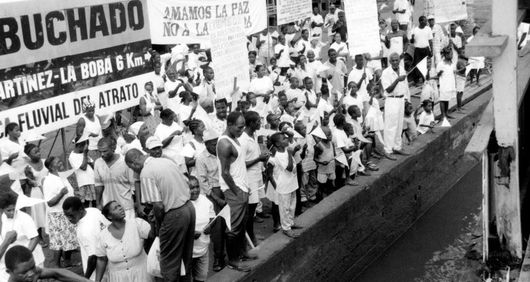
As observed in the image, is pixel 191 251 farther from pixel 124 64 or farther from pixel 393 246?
pixel 393 246

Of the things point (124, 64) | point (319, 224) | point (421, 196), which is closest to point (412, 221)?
point (421, 196)

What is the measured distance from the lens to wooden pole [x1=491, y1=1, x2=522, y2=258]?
560 cm

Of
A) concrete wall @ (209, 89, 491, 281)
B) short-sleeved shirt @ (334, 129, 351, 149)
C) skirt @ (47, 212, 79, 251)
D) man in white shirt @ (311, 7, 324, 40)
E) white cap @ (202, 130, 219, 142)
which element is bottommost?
concrete wall @ (209, 89, 491, 281)

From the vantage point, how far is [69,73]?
727cm

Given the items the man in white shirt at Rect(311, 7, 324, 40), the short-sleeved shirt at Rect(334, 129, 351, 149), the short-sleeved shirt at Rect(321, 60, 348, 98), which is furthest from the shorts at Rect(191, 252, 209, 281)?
the man in white shirt at Rect(311, 7, 324, 40)

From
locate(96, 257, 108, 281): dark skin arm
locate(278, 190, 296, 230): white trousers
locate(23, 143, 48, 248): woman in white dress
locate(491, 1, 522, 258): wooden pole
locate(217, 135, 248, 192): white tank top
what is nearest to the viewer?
locate(491, 1, 522, 258): wooden pole

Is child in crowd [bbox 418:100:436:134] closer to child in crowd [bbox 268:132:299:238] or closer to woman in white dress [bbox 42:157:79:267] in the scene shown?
child in crowd [bbox 268:132:299:238]

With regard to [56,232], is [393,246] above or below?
below

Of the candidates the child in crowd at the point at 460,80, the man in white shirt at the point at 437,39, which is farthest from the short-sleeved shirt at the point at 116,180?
the man in white shirt at the point at 437,39

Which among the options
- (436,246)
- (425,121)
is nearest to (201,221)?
(436,246)

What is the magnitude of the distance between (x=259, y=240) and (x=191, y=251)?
7.26ft

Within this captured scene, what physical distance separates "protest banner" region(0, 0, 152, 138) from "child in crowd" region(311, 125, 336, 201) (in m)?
2.33

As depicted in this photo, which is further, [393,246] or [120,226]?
[393,246]

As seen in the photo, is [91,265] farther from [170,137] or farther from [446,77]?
[446,77]
